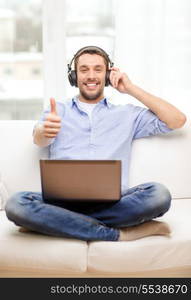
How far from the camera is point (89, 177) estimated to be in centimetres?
167

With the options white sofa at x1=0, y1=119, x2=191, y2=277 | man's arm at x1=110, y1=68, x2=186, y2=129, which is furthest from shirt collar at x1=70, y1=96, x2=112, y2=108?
white sofa at x1=0, y1=119, x2=191, y2=277

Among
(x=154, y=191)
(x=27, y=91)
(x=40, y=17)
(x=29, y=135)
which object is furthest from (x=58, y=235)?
(x=40, y=17)

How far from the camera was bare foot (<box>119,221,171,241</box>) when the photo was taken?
1732 mm

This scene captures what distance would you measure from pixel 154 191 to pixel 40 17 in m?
1.46

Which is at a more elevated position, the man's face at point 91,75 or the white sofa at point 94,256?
the man's face at point 91,75

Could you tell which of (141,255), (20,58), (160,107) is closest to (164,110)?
(160,107)

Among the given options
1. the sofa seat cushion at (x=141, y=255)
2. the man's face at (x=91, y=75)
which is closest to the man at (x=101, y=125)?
the man's face at (x=91, y=75)

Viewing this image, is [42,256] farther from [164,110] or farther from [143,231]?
[164,110]

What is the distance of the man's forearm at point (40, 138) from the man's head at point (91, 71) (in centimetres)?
28

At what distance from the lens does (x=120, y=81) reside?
215 cm

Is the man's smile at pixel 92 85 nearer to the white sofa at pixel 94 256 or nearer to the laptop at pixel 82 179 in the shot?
the laptop at pixel 82 179

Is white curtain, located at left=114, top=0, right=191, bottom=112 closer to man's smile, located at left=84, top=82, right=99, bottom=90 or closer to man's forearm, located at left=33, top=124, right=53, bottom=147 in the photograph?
man's smile, located at left=84, top=82, right=99, bottom=90

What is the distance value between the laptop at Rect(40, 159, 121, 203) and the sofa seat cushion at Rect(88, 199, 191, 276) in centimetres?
18

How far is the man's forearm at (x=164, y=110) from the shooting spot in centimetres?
207
